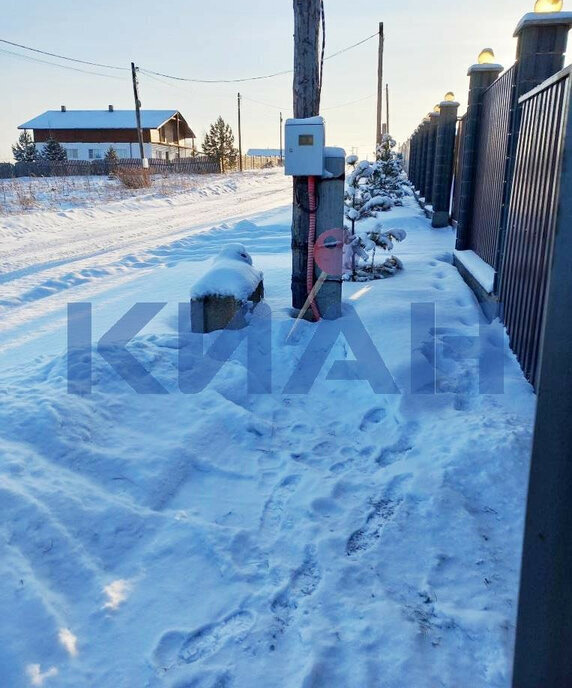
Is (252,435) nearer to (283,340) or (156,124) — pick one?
(283,340)

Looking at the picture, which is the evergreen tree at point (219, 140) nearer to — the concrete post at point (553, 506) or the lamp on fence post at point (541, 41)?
the lamp on fence post at point (541, 41)

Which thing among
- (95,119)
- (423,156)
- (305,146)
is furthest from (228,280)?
(95,119)

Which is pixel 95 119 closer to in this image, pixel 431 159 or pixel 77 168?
pixel 77 168

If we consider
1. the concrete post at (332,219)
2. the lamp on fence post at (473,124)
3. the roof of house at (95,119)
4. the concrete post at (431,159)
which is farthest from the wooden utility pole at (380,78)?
the roof of house at (95,119)

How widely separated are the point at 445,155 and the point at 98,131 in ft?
171

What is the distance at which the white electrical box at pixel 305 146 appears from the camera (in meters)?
4.48

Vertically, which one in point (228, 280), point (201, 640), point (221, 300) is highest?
point (228, 280)

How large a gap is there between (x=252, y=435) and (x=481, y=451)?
130 cm

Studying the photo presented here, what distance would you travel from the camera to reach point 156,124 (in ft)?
172

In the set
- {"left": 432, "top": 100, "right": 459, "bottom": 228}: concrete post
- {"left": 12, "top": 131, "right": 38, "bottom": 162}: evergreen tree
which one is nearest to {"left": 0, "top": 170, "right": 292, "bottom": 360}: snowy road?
{"left": 432, "top": 100, "right": 459, "bottom": 228}: concrete post

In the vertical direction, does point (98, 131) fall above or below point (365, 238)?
above

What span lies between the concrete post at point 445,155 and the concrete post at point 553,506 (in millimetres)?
9918

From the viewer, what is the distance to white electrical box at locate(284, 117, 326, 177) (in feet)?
14.7

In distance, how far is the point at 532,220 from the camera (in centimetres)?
378
